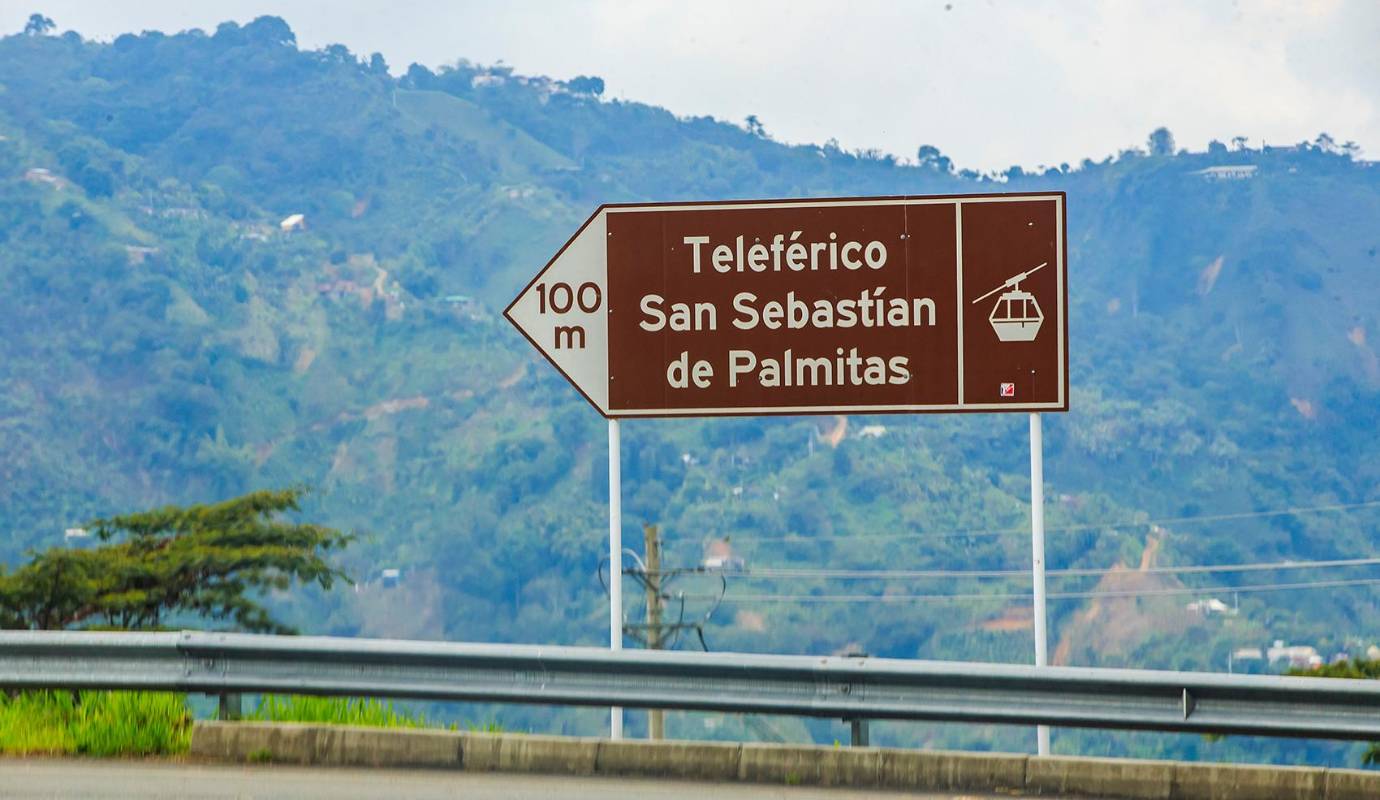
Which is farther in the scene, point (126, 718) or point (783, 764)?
point (126, 718)

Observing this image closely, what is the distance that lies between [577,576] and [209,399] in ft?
149

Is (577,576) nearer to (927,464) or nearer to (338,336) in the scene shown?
(927,464)

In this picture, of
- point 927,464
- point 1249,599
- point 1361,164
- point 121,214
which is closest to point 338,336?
point 121,214

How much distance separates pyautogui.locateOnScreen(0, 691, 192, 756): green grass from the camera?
8188 mm

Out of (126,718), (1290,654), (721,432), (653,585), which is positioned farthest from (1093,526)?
(126,718)

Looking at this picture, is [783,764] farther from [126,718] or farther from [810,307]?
[126,718]

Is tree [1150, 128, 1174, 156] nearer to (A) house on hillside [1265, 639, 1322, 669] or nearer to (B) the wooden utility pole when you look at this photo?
(A) house on hillside [1265, 639, 1322, 669]

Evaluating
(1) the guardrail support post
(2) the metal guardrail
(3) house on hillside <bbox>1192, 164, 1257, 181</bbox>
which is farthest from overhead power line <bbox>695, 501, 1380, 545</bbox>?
(2) the metal guardrail

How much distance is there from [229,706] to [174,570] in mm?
16639

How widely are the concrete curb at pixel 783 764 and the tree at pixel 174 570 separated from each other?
9732mm

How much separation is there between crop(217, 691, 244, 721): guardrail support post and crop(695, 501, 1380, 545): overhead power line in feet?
346

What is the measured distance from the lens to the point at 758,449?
13750cm

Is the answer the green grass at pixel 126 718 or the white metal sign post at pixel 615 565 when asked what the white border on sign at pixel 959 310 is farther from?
the green grass at pixel 126 718

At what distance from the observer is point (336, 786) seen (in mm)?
7371
